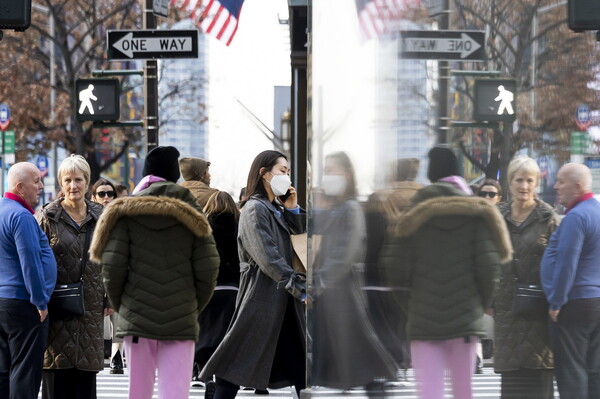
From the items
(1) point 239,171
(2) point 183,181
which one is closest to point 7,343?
(2) point 183,181

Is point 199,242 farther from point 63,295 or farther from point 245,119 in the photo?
point 245,119

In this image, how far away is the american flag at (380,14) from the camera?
1187 millimetres

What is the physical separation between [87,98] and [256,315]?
193 inches

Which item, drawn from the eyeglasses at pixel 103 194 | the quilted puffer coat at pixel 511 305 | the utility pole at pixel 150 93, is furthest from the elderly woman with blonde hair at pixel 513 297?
the utility pole at pixel 150 93

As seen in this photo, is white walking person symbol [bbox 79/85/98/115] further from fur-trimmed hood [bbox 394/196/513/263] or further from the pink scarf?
fur-trimmed hood [bbox 394/196/513/263]

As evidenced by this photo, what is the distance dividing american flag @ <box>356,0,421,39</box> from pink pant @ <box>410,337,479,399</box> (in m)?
0.34

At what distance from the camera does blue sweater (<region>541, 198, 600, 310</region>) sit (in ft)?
3.70

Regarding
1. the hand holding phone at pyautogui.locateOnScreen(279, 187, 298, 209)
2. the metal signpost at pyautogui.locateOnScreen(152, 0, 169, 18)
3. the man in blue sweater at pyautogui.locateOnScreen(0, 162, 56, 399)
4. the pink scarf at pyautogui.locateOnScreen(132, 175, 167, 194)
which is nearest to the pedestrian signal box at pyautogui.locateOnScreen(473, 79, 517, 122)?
the pink scarf at pyautogui.locateOnScreen(132, 175, 167, 194)

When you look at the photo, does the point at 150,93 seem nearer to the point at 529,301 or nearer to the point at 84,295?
the point at 84,295

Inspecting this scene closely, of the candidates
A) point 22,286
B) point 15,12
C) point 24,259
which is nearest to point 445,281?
point 24,259

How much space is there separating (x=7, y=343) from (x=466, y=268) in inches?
189

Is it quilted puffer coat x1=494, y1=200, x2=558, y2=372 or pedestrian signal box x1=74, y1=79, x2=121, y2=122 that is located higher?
pedestrian signal box x1=74, y1=79, x2=121, y2=122

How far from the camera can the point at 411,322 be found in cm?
117

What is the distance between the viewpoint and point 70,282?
5559 millimetres
